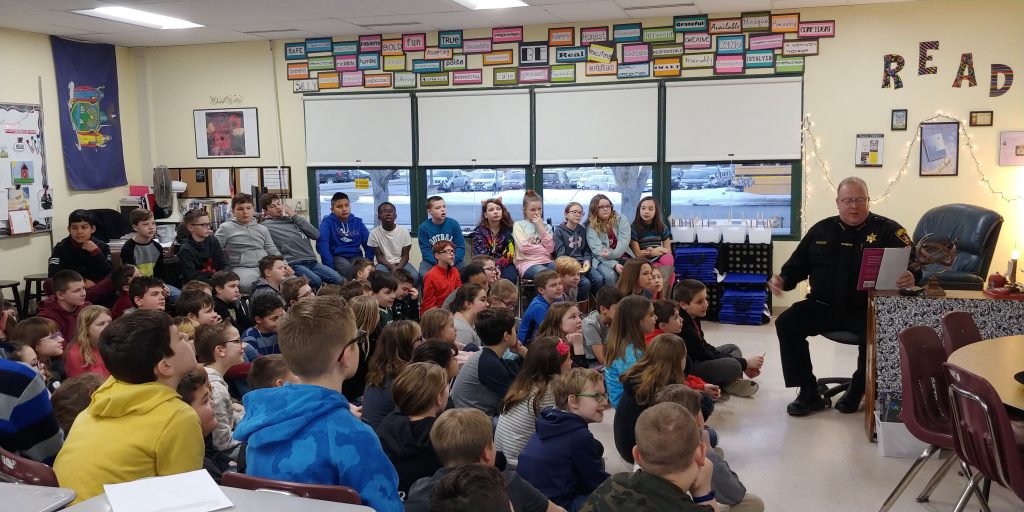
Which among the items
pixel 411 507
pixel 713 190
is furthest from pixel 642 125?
pixel 411 507

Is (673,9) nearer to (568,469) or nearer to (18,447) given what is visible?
(568,469)

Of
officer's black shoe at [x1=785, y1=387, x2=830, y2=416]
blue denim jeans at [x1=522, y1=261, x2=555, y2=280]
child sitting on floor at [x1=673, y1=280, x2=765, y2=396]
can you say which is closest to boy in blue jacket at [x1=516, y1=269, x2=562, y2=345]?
child sitting on floor at [x1=673, y1=280, x2=765, y2=396]

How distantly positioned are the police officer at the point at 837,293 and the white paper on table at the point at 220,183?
6.19m

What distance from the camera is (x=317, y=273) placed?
748cm

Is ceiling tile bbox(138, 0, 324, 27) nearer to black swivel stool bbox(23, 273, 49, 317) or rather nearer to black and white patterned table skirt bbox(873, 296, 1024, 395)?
black swivel stool bbox(23, 273, 49, 317)

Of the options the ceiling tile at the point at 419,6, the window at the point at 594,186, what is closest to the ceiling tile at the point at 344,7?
the ceiling tile at the point at 419,6

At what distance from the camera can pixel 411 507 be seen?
8.16ft

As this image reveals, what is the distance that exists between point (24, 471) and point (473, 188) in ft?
22.0

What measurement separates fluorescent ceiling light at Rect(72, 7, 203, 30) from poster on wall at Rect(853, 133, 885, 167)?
608 centimetres

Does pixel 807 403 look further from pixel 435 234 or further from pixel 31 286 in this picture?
pixel 31 286

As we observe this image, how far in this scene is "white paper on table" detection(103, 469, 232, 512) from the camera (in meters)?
1.43

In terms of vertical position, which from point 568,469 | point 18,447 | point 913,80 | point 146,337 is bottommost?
point 568,469

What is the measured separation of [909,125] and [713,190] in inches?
68.7

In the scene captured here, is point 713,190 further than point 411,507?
Yes
